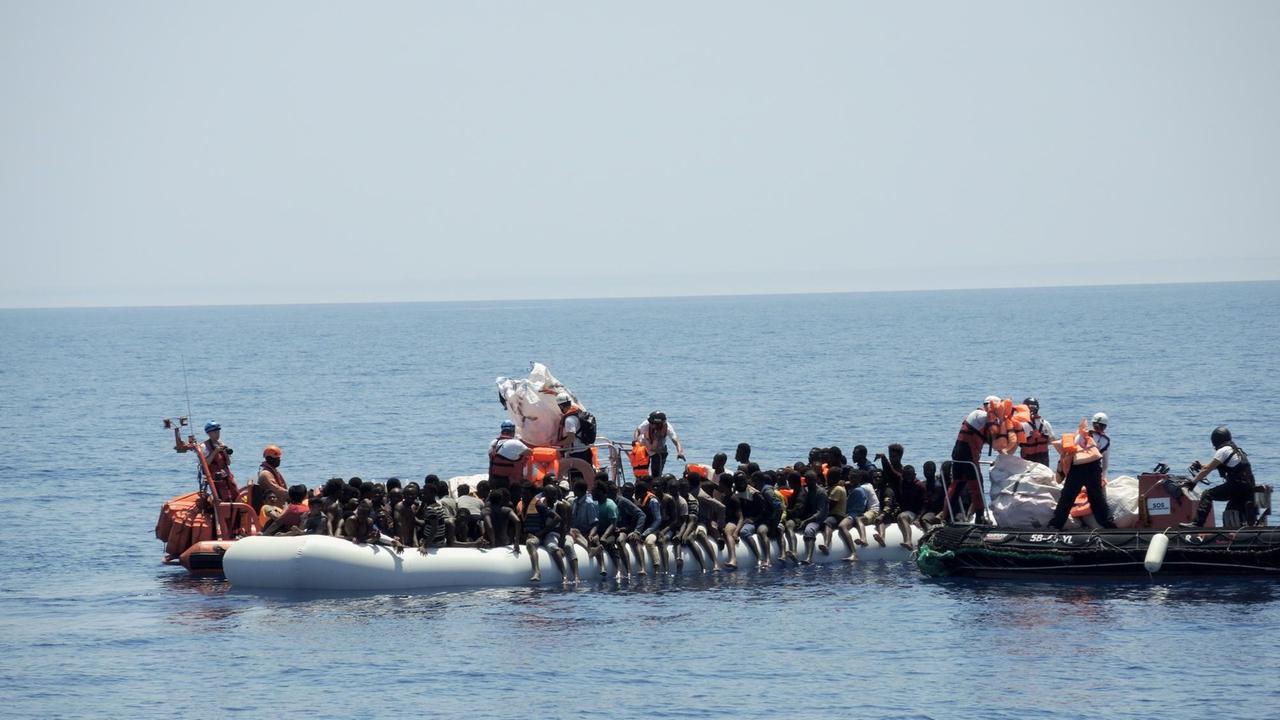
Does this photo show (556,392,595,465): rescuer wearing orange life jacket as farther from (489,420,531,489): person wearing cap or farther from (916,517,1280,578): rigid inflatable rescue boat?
(916,517,1280,578): rigid inflatable rescue boat

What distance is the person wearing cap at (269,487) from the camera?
24.5 m

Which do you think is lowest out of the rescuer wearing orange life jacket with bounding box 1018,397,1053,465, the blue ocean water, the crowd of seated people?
the blue ocean water

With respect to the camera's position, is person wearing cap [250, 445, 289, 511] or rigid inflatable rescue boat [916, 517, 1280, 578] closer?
rigid inflatable rescue boat [916, 517, 1280, 578]

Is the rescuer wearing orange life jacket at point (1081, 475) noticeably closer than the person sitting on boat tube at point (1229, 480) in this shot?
No

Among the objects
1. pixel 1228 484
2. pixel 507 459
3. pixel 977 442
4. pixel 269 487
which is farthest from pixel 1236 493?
pixel 269 487

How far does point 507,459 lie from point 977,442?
6.91 meters

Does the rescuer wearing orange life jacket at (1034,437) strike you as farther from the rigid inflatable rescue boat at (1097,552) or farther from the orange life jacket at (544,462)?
the orange life jacket at (544,462)

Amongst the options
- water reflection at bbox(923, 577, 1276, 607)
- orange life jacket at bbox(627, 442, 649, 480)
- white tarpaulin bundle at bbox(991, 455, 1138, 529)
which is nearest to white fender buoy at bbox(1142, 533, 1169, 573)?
water reflection at bbox(923, 577, 1276, 607)

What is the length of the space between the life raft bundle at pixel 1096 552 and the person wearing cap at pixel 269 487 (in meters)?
9.54

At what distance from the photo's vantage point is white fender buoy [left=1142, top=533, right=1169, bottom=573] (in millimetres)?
22328

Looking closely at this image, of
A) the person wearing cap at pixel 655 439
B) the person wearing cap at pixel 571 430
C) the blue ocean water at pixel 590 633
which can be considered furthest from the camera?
the person wearing cap at pixel 655 439

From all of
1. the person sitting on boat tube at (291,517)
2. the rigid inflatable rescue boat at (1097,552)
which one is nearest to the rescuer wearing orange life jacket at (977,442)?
the rigid inflatable rescue boat at (1097,552)

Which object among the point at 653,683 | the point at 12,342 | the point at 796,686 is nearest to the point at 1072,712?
the point at 796,686

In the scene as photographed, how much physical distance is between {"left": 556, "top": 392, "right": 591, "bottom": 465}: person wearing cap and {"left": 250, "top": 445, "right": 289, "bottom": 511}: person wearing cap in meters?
4.37
